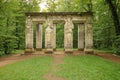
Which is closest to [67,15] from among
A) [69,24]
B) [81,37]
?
[69,24]

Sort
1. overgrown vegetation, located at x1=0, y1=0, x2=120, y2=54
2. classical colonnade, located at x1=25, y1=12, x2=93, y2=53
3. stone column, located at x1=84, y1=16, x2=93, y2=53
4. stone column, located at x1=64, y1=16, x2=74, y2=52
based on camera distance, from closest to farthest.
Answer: stone column, located at x1=64, y1=16, x2=74, y2=52 < classical colonnade, located at x1=25, y1=12, x2=93, y2=53 < overgrown vegetation, located at x1=0, y1=0, x2=120, y2=54 < stone column, located at x1=84, y1=16, x2=93, y2=53

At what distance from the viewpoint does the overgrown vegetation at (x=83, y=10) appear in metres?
21.5

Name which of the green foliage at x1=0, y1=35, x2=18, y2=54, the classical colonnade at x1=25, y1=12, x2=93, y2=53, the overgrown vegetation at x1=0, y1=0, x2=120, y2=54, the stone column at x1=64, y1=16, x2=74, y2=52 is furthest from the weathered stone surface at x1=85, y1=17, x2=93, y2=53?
the green foliage at x1=0, y1=35, x2=18, y2=54

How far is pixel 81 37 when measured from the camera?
82.3 feet

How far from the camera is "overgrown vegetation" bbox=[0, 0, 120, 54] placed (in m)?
21.5

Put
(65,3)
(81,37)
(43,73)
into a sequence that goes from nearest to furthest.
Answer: (43,73)
(81,37)
(65,3)

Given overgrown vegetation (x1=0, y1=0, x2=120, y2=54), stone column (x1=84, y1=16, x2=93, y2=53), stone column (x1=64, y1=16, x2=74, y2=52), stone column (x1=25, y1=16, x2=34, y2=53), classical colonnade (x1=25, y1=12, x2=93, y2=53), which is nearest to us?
stone column (x1=64, y1=16, x2=74, y2=52)

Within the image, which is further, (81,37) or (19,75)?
(81,37)

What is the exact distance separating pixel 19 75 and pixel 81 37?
52.7 feet

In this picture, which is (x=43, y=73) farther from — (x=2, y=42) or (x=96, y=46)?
(x=96, y=46)

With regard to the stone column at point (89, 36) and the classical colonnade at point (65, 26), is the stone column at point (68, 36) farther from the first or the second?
the stone column at point (89, 36)

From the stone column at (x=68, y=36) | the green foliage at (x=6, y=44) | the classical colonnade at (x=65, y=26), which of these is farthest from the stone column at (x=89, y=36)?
the green foliage at (x=6, y=44)

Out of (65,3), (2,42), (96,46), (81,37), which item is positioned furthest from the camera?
(65,3)

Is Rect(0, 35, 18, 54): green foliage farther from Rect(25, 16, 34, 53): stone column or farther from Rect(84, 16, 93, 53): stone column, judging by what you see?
Rect(84, 16, 93, 53): stone column
